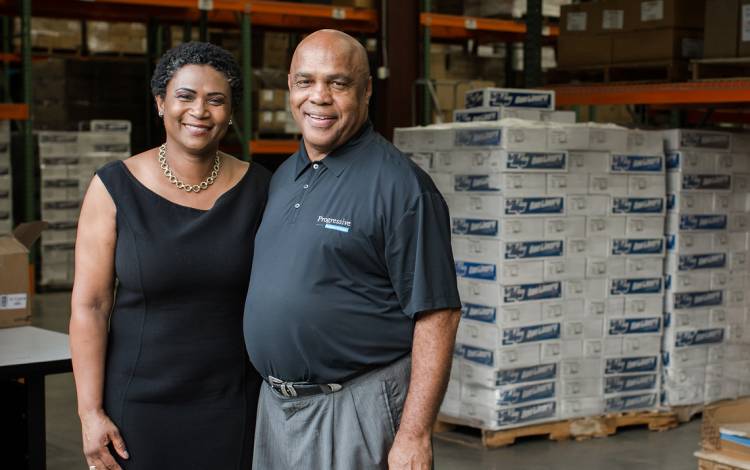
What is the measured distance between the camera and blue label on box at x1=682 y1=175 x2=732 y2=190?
744cm

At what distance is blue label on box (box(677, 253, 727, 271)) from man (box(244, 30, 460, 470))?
195 inches

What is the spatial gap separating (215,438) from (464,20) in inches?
410

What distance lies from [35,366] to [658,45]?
5.82m

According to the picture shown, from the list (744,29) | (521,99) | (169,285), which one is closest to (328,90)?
(169,285)

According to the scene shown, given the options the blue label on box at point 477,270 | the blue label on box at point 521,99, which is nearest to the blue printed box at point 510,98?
the blue label on box at point 521,99

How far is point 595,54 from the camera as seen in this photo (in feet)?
28.9

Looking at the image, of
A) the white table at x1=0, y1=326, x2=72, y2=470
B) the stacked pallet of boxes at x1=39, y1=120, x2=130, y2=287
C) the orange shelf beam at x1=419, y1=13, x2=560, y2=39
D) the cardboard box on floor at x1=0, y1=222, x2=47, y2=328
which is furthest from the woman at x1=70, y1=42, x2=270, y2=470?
the stacked pallet of boxes at x1=39, y1=120, x2=130, y2=287

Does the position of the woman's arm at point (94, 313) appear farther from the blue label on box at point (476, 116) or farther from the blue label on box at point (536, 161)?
the blue label on box at point (476, 116)

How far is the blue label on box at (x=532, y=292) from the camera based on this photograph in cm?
670

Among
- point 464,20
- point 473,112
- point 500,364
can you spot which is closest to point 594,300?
point 500,364

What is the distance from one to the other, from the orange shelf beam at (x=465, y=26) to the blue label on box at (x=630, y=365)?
6.07 m

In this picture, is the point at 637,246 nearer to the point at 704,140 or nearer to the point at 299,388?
the point at 704,140

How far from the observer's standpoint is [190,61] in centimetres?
304

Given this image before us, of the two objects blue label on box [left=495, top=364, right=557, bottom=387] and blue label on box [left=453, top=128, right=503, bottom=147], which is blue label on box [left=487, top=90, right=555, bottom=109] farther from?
blue label on box [left=495, top=364, right=557, bottom=387]
